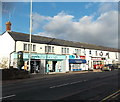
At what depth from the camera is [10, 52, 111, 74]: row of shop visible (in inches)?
1180

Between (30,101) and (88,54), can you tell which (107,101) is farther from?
(88,54)

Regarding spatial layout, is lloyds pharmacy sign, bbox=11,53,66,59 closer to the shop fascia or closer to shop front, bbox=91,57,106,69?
the shop fascia

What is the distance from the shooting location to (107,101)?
827cm

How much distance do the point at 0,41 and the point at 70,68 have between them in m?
16.8

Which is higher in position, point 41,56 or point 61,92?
point 41,56

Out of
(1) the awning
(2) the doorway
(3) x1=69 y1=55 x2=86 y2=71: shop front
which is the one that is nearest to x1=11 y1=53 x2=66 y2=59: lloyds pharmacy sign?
(2) the doorway

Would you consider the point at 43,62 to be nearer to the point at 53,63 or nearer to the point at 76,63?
the point at 53,63

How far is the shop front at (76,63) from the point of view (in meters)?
39.8

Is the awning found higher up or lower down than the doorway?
higher up

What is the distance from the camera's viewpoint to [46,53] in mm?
33781

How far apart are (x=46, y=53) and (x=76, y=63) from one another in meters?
10.5

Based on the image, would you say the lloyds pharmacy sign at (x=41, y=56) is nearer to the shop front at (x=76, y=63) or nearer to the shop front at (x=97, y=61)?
the shop front at (x=76, y=63)

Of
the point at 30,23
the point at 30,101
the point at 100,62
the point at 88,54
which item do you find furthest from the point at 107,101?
the point at 100,62

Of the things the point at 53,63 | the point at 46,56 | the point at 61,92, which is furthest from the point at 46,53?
the point at 61,92
